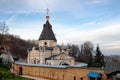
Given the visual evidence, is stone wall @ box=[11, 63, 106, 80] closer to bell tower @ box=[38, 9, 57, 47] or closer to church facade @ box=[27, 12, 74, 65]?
church facade @ box=[27, 12, 74, 65]

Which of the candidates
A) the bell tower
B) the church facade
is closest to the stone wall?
the church facade

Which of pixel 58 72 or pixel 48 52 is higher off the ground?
pixel 48 52

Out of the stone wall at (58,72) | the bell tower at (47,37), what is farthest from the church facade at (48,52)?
the stone wall at (58,72)

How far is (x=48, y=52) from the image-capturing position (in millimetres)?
39094

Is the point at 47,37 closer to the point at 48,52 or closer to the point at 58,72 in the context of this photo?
the point at 48,52

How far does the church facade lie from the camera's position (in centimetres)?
3806

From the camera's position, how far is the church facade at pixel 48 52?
38062mm

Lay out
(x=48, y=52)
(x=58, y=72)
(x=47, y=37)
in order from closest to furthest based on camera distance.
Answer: (x=58, y=72), (x=48, y=52), (x=47, y=37)

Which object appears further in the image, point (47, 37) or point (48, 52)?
point (47, 37)

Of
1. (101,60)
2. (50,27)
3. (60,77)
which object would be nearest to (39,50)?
(50,27)

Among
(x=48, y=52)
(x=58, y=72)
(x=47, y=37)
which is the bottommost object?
(x=58, y=72)

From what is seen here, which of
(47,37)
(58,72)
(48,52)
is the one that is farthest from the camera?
(47,37)

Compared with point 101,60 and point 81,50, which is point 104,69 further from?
point 81,50

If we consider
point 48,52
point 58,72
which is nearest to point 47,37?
point 48,52
